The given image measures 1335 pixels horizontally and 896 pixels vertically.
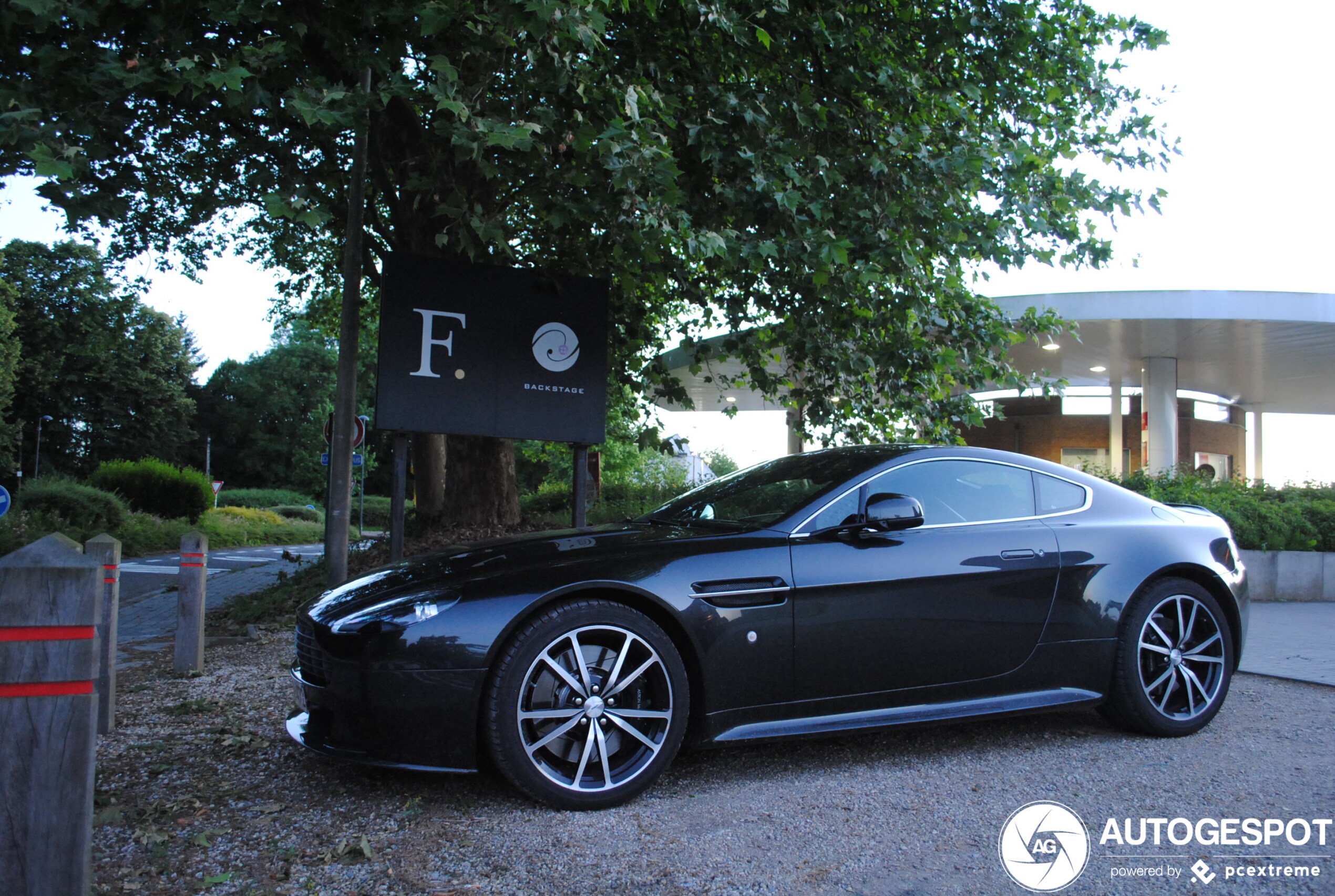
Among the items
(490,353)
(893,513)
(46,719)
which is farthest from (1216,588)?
(490,353)

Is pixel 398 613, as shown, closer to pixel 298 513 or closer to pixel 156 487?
pixel 156 487

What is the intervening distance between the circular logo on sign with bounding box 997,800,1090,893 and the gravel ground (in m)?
0.05

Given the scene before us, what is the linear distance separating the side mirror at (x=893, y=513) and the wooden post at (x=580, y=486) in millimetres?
3817

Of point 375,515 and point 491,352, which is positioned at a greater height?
point 491,352

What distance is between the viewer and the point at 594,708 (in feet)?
10.4

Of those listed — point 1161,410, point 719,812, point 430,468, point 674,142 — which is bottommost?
point 719,812

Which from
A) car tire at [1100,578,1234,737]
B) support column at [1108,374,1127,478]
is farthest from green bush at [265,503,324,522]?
car tire at [1100,578,1234,737]

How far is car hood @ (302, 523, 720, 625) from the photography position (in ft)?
10.9

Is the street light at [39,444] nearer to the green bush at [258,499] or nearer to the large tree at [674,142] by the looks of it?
the green bush at [258,499]

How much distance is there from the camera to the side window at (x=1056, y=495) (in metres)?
4.23

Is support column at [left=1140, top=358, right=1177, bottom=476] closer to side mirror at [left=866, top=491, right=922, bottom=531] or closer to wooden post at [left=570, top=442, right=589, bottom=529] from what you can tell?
wooden post at [left=570, top=442, right=589, bottom=529]

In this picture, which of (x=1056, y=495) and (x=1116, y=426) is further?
(x=1116, y=426)

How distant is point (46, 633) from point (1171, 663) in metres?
4.42

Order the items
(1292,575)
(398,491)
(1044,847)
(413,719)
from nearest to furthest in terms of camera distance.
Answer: (1044,847)
(413,719)
(398,491)
(1292,575)
